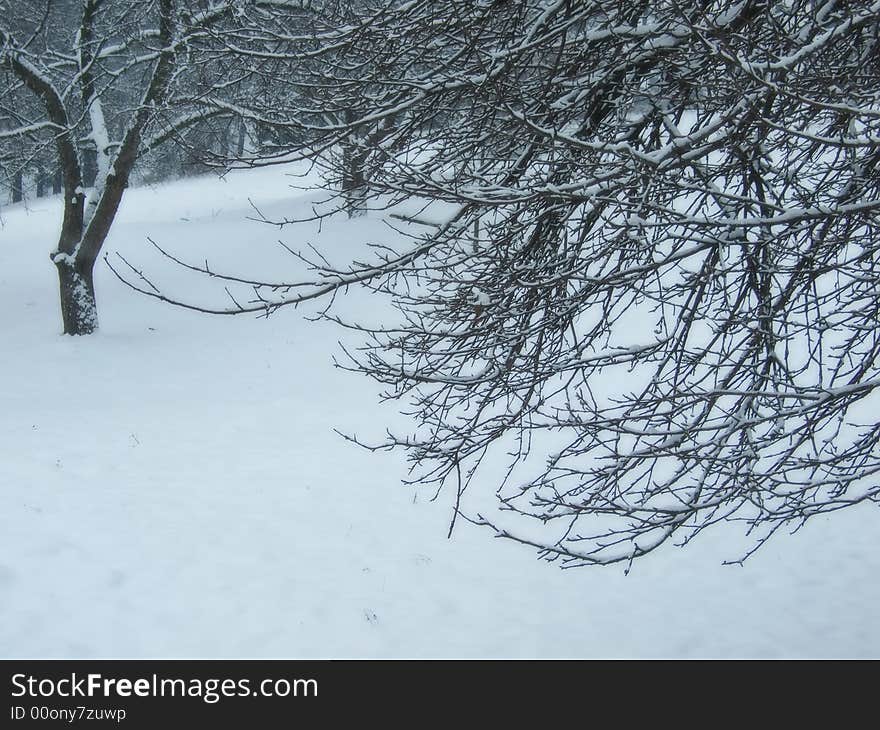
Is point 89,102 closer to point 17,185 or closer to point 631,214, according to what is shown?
point 631,214

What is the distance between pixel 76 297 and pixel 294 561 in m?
7.17

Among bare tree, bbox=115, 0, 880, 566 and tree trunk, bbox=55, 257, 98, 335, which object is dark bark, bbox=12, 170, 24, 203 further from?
bare tree, bbox=115, 0, 880, 566

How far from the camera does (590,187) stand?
Answer: 3.20 metres

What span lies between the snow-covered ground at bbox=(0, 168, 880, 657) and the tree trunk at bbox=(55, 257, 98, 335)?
1.25 metres

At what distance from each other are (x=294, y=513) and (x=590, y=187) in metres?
4.74

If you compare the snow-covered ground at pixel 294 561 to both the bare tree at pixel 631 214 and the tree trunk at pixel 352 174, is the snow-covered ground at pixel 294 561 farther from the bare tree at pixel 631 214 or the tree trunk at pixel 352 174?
the tree trunk at pixel 352 174

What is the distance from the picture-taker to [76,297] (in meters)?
11.1

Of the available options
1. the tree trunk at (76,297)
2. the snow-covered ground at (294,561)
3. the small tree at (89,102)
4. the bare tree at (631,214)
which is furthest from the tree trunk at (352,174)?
the tree trunk at (76,297)

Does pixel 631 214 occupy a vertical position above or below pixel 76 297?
below

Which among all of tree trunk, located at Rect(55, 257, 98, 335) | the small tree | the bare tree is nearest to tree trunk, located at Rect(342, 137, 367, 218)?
the bare tree

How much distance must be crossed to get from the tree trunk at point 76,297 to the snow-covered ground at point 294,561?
1253 mm

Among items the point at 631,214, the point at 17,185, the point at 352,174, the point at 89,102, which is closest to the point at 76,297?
the point at 89,102

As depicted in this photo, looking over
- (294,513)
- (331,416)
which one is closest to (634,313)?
(331,416)
